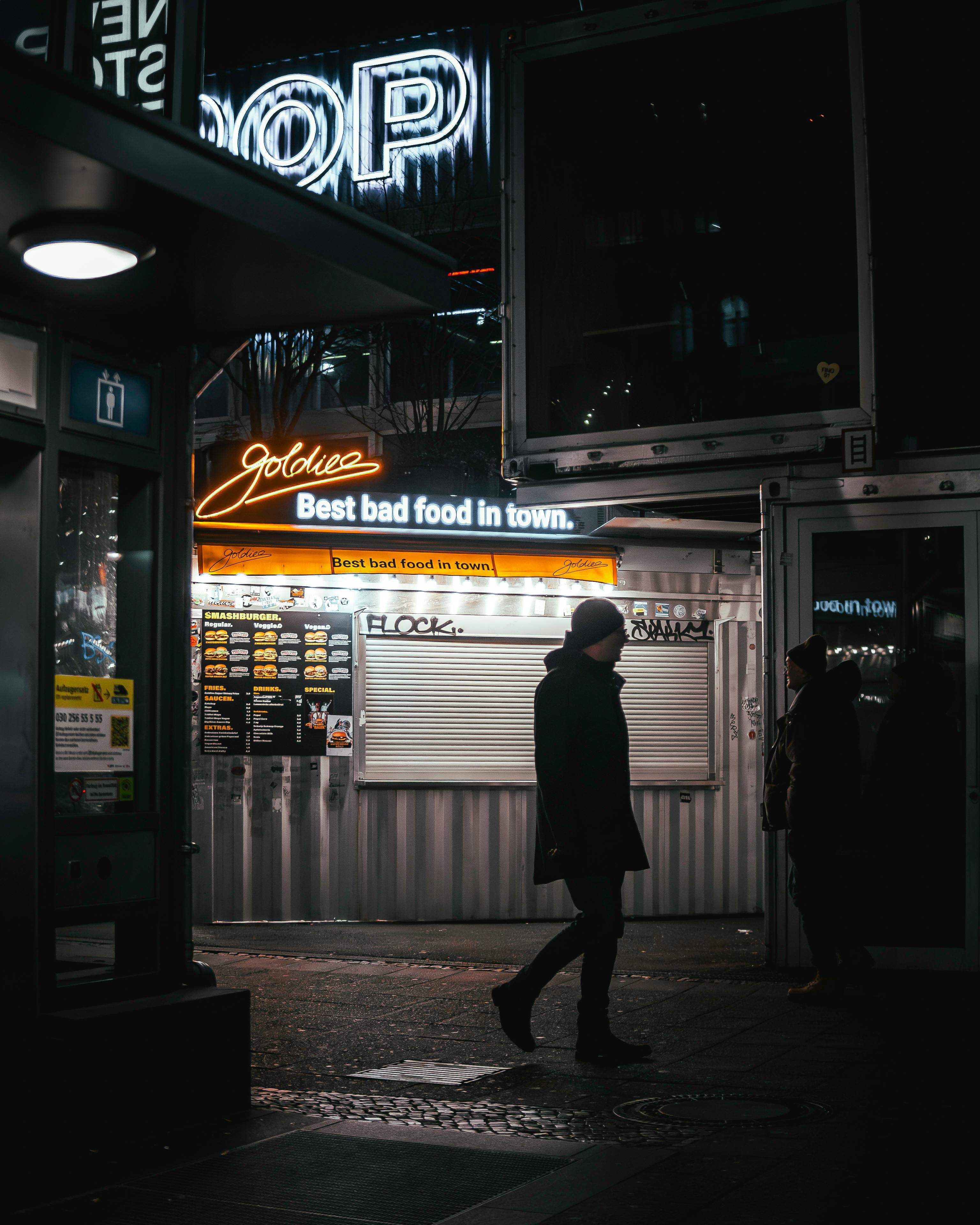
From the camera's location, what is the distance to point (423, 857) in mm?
11461

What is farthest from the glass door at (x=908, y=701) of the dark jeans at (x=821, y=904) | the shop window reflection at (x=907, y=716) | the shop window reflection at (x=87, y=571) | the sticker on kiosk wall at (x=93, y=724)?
the shop window reflection at (x=87, y=571)

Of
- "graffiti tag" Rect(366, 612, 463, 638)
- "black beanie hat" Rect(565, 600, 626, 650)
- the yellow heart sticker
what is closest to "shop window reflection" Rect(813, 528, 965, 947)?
the yellow heart sticker

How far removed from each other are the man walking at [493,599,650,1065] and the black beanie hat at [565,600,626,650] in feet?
0.48

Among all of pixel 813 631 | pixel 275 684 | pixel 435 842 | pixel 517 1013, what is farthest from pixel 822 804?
pixel 275 684

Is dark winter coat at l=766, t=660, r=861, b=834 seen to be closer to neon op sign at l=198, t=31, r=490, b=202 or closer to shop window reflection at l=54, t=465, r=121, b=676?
shop window reflection at l=54, t=465, r=121, b=676

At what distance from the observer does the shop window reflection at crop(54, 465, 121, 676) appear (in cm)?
543

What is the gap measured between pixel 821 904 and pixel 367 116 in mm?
14815

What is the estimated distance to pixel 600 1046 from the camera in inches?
251

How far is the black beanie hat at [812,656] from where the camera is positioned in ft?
26.7

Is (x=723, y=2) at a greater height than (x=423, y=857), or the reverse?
(x=723, y=2)

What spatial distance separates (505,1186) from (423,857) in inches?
274

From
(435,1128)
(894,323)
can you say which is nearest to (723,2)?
(894,323)

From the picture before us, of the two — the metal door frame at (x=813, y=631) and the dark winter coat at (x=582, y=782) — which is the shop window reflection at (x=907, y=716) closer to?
the metal door frame at (x=813, y=631)

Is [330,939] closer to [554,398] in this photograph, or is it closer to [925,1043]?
[554,398]
